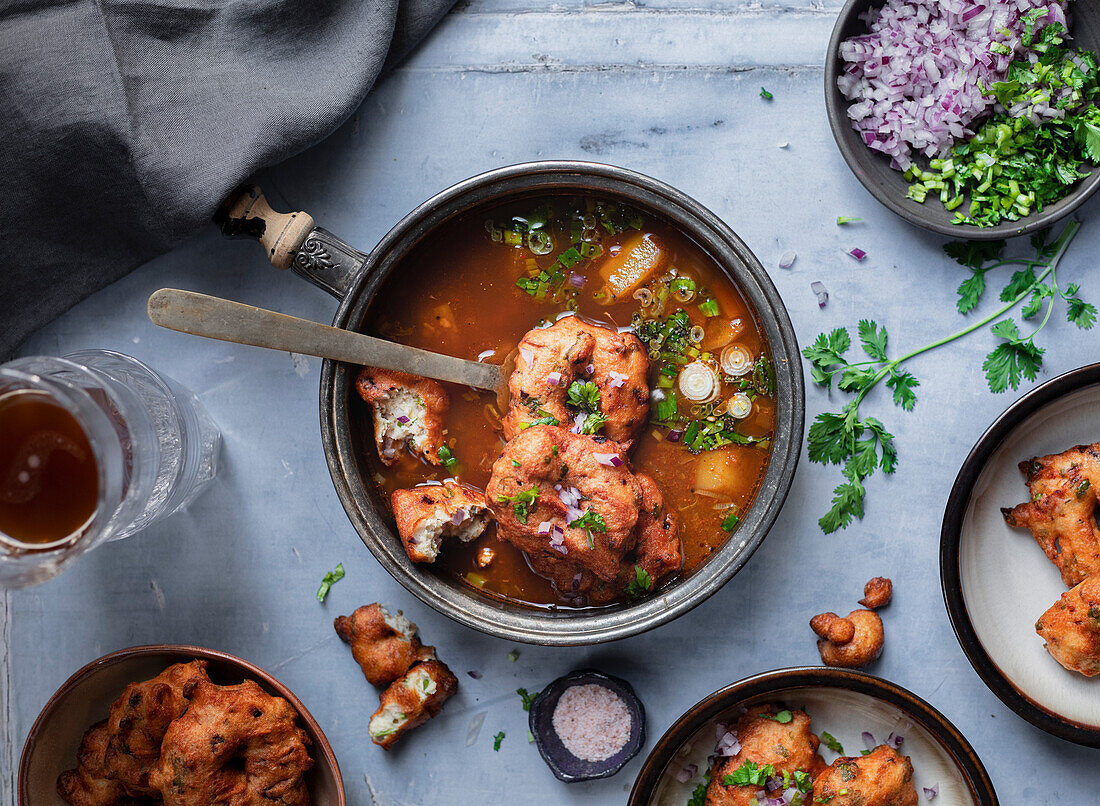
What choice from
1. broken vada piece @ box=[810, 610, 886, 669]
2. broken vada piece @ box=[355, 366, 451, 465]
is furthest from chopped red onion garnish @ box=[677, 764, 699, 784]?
broken vada piece @ box=[355, 366, 451, 465]

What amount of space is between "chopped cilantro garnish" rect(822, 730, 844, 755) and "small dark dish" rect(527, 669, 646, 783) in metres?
0.61

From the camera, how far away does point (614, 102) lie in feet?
9.39

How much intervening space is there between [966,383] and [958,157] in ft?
2.45

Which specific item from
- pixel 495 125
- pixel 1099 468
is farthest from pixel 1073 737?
pixel 495 125

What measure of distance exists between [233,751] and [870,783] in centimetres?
200

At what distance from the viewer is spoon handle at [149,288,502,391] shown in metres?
2.25

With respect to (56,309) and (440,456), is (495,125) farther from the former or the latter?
(56,309)

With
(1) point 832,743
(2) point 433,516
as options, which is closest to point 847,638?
(1) point 832,743

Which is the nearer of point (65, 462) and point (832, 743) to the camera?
point (65, 462)

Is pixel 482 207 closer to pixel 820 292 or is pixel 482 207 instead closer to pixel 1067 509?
pixel 820 292

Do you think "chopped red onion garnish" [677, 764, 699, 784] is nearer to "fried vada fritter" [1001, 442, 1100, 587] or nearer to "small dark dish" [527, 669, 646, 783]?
"small dark dish" [527, 669, 646, 783]

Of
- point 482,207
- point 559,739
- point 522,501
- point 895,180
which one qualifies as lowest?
point 559,739

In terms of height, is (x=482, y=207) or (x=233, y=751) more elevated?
(x=482, y=207)

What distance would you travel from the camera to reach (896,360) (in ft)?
9.27
